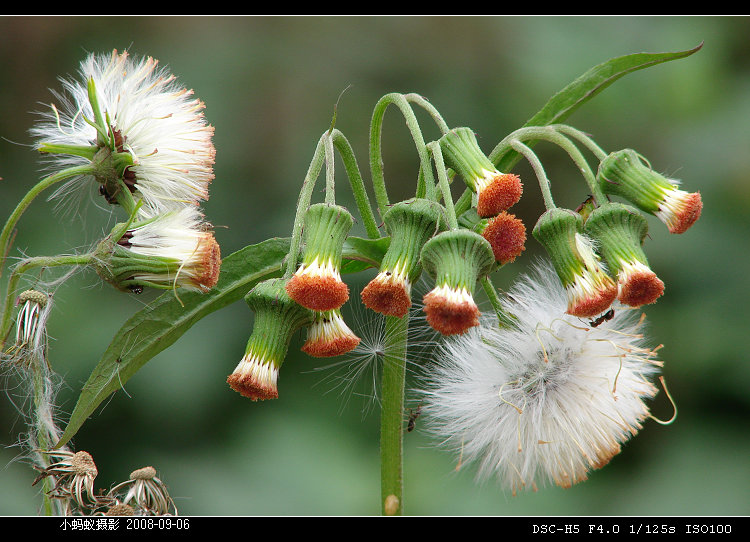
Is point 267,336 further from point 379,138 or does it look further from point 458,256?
point 379,138

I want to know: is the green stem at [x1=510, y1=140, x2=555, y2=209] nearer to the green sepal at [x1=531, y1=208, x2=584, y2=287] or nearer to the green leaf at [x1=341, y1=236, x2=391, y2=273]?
the green sepal at [x1=531, y1=208, x2=584, y2=287]

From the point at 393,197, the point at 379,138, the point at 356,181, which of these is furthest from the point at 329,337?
the point at 393,197

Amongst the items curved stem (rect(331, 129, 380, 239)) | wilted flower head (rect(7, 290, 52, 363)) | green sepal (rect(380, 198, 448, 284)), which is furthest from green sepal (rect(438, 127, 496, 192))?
wilted flower head (rect(7, 290, 52, 363))

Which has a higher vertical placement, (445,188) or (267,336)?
(445,188)

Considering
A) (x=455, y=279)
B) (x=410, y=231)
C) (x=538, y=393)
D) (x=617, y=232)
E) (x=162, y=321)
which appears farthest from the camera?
(x=538, y=393)

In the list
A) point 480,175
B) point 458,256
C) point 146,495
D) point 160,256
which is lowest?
point 146,495

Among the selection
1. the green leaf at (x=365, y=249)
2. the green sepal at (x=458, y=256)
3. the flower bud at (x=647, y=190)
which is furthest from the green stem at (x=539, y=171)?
the green leaf at (x=365, y=249)

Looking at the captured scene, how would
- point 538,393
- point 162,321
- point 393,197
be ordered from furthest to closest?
point 393,197 → point 538,393 → point 162,321
